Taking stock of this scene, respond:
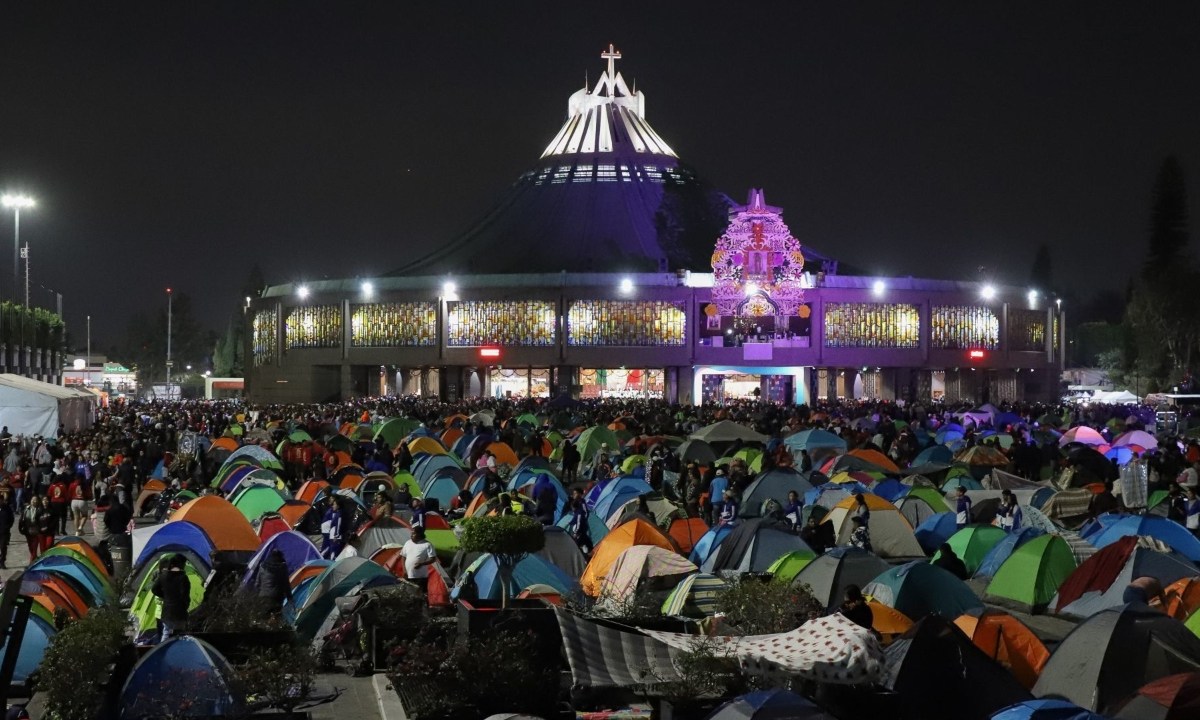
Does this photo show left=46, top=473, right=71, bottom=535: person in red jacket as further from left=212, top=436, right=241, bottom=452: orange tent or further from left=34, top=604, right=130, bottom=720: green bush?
left=34, top=604, right=130, bottom=720: green bush

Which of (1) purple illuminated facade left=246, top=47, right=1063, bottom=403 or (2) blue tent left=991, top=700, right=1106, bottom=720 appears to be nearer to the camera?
(2) blue tent left=991, top=700, right=1106, bottom=720

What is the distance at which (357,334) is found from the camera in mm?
84000

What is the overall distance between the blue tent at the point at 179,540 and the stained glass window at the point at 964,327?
6696 cm

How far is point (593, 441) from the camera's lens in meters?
34.6

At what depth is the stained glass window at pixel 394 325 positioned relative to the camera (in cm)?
8144

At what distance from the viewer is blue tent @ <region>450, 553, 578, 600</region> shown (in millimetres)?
14922

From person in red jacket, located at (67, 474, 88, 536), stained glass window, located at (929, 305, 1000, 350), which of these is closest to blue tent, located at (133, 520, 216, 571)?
person in red jacket, located at (67, 474, 88, 536)

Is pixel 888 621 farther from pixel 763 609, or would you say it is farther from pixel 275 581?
pixel 275 581

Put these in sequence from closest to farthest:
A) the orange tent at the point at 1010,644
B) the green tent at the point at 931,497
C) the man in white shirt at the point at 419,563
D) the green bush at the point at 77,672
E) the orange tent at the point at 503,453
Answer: the green bush at the point at 77,672 → the orange tent at the point at 1010,644 → the man in white shirt at the point at 419,563 → the green tent at the point at 931,497 → the orange tent at the point at 503,453

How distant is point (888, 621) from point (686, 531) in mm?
7170

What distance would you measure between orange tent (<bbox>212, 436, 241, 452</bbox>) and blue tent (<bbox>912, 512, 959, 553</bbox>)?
49.7ft

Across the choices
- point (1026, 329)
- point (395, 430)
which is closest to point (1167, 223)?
point (1026, 329)

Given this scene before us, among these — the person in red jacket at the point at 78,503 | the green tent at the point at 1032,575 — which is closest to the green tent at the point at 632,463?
the person in red jacket at the point at 78,503

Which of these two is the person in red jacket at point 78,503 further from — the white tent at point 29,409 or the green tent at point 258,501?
the white tent at point 29,409
